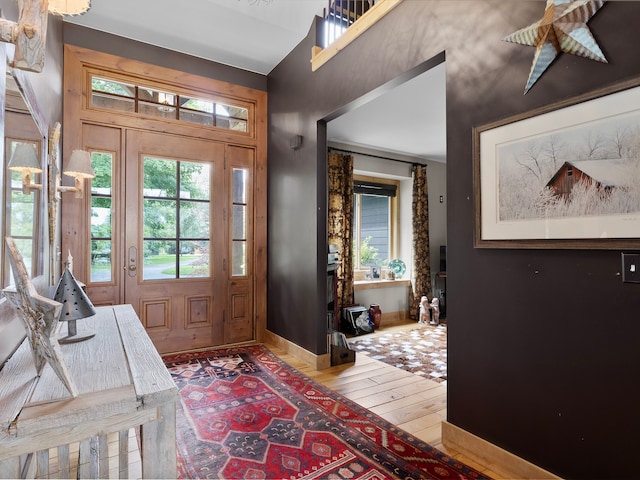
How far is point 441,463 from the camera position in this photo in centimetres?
180

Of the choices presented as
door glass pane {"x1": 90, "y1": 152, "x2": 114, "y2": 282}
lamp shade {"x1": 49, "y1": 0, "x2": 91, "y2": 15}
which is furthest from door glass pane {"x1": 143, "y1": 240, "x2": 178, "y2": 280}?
lamp shade {"x1": 49, "y1": 0, "x2": 91, "y2": 15}

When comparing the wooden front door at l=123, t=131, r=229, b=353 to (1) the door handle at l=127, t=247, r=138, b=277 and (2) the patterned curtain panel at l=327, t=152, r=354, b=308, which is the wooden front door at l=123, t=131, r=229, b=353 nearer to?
(1) the door handle at l=127, t=247, r=138, b=277

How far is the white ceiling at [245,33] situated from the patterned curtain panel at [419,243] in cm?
153

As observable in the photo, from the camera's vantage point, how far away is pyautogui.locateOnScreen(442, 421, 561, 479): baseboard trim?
162 cm

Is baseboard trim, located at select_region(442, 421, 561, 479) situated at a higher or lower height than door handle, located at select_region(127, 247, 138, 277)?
lower

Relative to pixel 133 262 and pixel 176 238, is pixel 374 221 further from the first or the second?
pixel 133 262

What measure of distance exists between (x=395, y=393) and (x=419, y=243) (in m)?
3.40

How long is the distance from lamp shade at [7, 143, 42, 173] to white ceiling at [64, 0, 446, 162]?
1.72m

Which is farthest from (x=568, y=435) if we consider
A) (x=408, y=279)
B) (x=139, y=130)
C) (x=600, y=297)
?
(x=408, y=279)

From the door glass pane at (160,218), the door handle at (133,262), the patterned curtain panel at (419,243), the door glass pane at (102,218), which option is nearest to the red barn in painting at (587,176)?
the door glass pane at (160,218)

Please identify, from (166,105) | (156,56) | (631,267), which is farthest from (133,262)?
(631,267)

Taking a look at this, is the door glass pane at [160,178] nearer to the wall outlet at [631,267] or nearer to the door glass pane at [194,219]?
the door glass pane at [194,219]

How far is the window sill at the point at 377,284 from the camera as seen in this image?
A: 203 inches

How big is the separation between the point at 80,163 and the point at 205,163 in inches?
55.3
